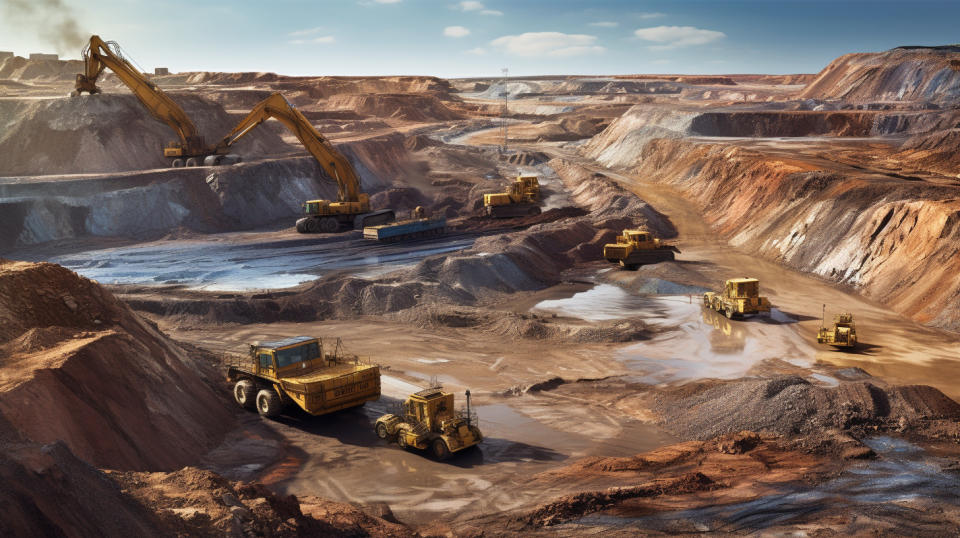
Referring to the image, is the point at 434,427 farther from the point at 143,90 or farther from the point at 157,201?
the point at 143,90

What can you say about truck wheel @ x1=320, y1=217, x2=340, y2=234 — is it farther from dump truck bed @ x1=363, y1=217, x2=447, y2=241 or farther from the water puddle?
the water puddle

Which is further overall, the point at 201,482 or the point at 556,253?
the point at 556,253

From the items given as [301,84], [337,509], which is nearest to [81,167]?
[337,509]

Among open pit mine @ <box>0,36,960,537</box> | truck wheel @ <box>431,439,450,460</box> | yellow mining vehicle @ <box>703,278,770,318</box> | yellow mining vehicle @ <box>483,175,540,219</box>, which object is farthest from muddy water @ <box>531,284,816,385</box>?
yellow mining vehicle @ <box>483,175,540,219</box>

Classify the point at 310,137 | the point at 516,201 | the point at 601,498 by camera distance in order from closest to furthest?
the point at 601,498 < the point at 310,137 < the point at 516,201

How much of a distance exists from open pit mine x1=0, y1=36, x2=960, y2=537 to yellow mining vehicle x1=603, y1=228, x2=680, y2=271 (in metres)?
0.16

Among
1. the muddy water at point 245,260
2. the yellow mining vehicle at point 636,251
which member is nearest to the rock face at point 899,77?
the yellow mining vehicle at point 636,251

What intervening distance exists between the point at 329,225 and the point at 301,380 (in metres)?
27.2

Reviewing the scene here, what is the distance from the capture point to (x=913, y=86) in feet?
287

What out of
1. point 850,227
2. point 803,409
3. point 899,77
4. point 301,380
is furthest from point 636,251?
point 899,77

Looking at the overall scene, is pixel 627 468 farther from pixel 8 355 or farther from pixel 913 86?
pixel 913 86

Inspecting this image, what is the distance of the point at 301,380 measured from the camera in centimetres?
1880

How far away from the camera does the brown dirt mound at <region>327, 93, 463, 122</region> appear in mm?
110750

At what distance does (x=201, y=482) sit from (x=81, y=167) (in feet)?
156
